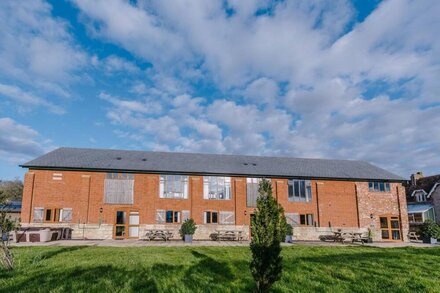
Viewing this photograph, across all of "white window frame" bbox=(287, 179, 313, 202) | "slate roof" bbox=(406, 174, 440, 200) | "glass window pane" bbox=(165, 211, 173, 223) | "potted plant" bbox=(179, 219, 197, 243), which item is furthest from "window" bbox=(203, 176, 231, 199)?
"slate roof" bbox=(406, 174, 440, 200)

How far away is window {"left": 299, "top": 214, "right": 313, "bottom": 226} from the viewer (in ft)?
90.9

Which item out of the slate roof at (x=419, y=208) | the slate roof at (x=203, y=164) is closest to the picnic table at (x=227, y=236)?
the slate roof at (x=203, y=164)

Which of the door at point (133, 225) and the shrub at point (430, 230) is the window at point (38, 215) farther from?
the shrub at point (430, 230)

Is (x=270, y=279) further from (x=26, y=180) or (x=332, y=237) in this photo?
(x=26, y=180)

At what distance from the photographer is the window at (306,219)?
27.7 m

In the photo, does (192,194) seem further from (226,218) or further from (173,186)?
(226,218)

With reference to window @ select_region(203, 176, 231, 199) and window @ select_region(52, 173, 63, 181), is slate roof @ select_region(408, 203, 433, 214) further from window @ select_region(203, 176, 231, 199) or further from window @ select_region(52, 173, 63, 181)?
window @ select_region(52, 173, 63, 181)

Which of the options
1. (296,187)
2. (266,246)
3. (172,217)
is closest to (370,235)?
(296,187)

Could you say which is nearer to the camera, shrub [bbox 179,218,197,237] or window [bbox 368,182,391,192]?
shrub [bbox 179,218,197,237]

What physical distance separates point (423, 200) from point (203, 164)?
2805 cm

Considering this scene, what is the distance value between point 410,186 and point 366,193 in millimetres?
17722

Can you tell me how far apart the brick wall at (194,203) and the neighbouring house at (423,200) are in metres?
7.89

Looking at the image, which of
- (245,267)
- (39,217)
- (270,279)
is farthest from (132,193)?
(270,279)

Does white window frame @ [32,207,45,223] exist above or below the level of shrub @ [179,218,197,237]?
above
